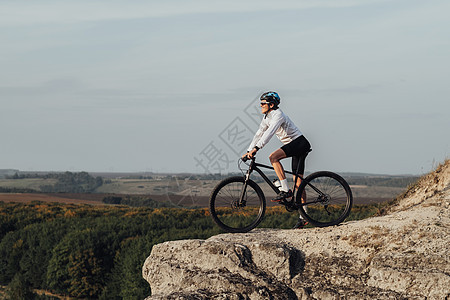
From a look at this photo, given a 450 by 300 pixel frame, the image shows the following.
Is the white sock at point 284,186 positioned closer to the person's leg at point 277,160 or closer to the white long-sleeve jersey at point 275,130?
the person's leg at point 277,160

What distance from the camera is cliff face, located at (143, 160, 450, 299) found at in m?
8.55

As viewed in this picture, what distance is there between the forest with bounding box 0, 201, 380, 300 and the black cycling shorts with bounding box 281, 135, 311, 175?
10.7 metres

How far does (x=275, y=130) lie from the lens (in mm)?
10406

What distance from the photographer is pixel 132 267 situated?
22.4 m

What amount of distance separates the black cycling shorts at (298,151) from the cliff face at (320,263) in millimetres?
1424

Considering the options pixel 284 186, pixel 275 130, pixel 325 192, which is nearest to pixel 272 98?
pixel 275 130

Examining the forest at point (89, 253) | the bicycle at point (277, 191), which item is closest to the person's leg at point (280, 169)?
the bicycle at point (277, 191)

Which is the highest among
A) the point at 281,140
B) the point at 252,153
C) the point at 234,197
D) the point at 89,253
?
the point at 281,140

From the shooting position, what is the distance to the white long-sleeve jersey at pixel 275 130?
10.4 metres

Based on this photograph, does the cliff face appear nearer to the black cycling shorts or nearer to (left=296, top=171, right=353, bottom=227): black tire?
(left=296, top=171, right=353, bottom=227): black tire

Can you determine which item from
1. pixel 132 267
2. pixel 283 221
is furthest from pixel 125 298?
pixel 283 221

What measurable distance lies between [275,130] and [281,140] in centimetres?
48

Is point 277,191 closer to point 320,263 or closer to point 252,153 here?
point 252,153

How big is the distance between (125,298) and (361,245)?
50.4ft
